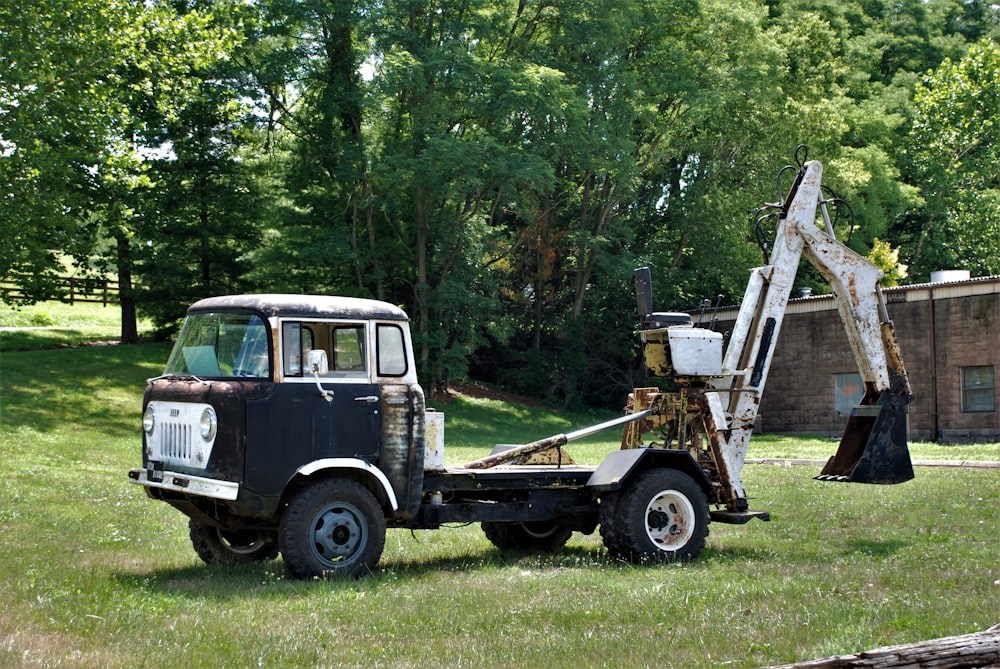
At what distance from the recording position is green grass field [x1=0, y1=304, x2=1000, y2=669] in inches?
307

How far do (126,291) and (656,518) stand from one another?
107ft

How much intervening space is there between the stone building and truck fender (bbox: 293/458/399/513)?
2735cm

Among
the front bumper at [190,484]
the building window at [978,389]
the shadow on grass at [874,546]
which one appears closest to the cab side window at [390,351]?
the front bumper at [190,484]

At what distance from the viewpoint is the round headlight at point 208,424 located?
10625mm

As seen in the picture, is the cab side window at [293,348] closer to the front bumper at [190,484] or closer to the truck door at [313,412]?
the truck door at [313,412]

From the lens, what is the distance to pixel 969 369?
34.9 metres

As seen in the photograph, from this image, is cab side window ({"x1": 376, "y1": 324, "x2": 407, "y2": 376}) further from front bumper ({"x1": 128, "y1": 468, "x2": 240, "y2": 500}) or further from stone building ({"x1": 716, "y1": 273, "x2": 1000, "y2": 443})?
stone building ({"x1": 716, "y1": 273, "x2": 1000, "y2": 443})

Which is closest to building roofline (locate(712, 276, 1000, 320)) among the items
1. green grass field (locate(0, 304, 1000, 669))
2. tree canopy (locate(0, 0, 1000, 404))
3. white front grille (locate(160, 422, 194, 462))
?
tree canopy (locate(0, 0, 1000, 404))

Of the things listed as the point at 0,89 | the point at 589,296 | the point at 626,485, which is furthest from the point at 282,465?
the point at 589,296

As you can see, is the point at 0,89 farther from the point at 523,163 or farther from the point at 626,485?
the point at 523,163

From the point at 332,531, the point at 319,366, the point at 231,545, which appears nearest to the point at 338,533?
the point at 332,531

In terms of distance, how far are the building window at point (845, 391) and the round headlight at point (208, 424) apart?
102 ft

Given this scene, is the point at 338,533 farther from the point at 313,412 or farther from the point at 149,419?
the point at 149,419

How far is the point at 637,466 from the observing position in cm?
1246
